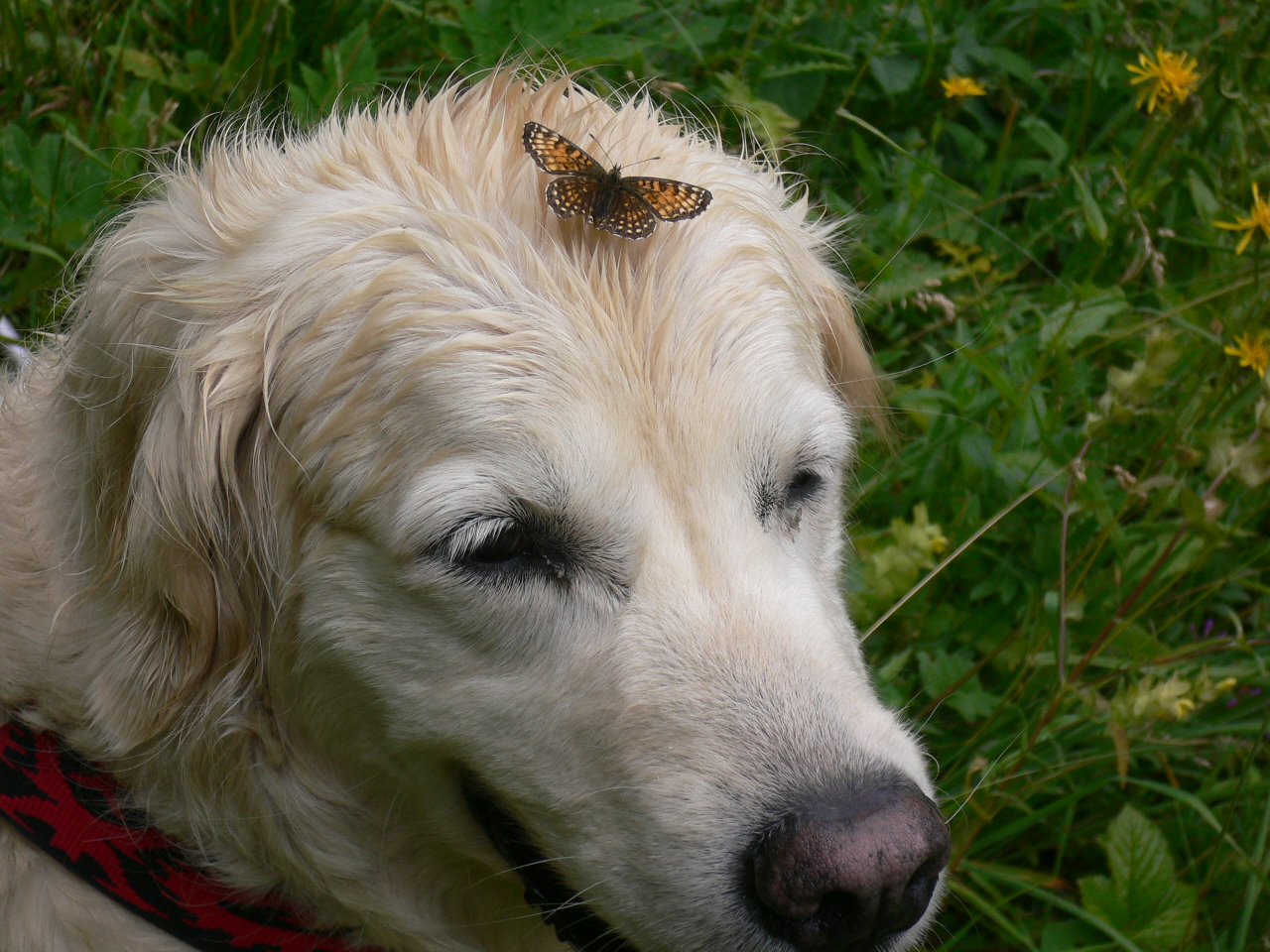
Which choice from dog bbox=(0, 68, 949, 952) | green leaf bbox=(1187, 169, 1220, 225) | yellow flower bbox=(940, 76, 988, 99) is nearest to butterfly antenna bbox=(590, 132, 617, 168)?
dog bbox=(0, 68, 949, 952)

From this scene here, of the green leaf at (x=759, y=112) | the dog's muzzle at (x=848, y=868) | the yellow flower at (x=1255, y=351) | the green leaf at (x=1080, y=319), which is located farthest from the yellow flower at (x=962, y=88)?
the dog's muzzle at (x=848, y=868)

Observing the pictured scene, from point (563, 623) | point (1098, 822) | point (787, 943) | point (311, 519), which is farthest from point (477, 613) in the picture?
point (1098, 822)

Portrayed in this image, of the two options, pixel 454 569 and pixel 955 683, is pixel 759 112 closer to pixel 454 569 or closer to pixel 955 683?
pixel 955 683

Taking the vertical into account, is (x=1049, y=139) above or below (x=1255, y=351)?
above

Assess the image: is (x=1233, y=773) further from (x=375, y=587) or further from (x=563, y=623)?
(x=375, y=587)

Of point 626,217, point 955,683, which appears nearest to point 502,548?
point 626,217
